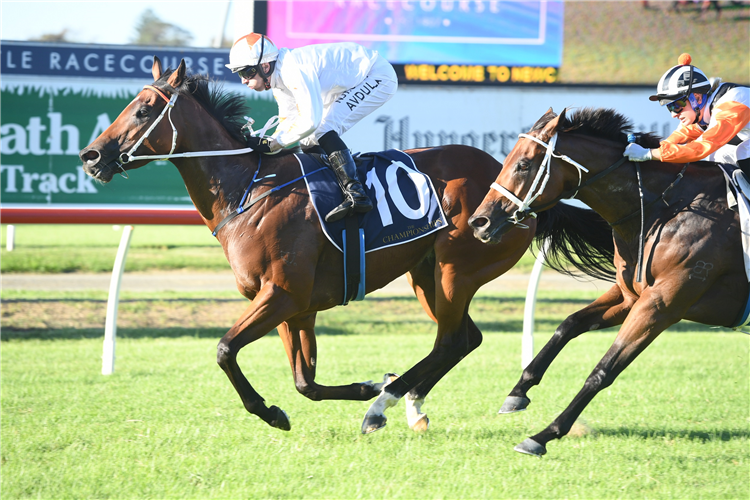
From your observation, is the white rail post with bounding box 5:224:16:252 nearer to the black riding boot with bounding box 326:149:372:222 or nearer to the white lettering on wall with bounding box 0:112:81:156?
the white lettering on wall with bounding box 0:112:81:156

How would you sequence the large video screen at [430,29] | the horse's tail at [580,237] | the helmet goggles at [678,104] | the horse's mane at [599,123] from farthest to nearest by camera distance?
the large video screen at [430,29], the horse's tail at [580,237], the helmet goggles at [678,104], the horse's mane at [599,123]

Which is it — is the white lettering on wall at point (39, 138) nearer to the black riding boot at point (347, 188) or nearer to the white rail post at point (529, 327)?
the black riding boot at point (347, 188)

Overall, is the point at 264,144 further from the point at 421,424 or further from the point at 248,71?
the point at 421,424

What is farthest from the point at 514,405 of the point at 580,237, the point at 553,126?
the point at 553,126

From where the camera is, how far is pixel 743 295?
354 cm

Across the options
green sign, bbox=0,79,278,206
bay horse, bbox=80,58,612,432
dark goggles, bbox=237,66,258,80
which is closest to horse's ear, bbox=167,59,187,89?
bay horse, bbox=80,58,612,432

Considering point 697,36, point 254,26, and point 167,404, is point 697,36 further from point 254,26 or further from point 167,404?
point 167,404

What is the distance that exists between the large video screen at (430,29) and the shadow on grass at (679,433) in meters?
4.75

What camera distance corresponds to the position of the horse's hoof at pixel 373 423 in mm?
4148

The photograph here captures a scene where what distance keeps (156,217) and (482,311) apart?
14.3 feet

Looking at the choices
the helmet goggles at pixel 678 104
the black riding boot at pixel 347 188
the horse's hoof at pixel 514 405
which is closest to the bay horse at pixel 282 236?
the black riding boot at pixel 347 188

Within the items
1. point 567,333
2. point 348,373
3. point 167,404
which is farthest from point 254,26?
point 567,333

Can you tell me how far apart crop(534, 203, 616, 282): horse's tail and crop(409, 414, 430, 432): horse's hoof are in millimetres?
1220

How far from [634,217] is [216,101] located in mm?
2299
